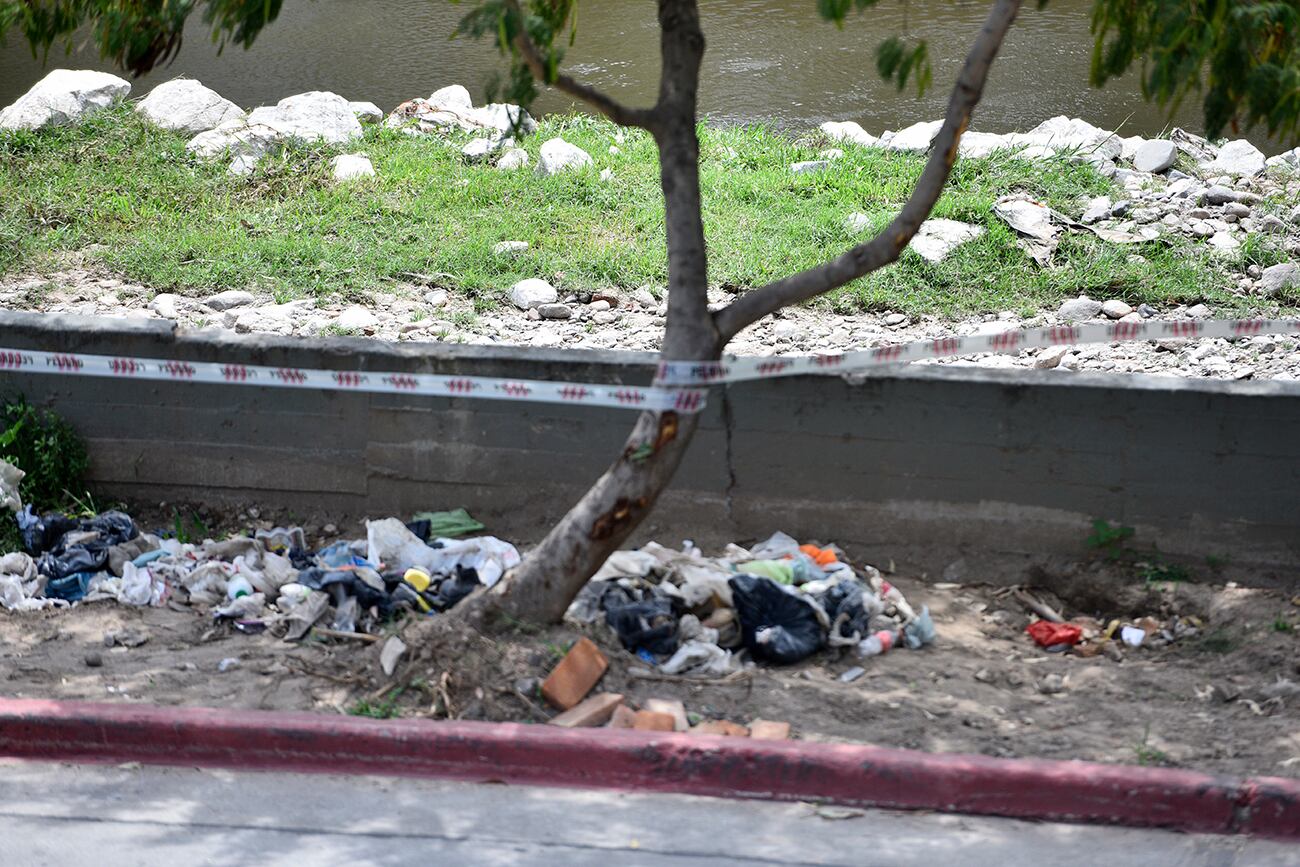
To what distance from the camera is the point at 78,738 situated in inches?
193

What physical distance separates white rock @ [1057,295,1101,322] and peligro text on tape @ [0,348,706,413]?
10.5 ft

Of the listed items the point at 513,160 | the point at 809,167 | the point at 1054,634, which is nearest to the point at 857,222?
the point at 809,167

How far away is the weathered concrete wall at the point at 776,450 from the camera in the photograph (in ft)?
19.5

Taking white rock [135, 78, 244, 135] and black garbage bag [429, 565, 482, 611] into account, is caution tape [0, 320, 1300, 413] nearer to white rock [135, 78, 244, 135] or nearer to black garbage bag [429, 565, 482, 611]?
black garbage bag [429, 565, 482, 611]

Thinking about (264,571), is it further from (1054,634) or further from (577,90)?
(1054,634)

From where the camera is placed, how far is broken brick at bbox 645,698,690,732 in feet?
16.2

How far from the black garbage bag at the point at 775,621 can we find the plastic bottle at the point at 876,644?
0.55ft

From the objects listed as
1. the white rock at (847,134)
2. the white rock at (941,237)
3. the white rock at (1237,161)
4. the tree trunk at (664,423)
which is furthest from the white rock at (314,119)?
the white rock at (1237,161)

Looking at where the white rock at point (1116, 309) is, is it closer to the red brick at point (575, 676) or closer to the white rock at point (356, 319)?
the white rock at point (356, 319)

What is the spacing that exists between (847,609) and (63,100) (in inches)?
337

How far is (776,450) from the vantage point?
6.32 meters

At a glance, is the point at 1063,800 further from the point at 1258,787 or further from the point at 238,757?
the point at 238,757

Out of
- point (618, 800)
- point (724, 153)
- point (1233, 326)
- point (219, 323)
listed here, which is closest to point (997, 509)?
point (1233, 326)

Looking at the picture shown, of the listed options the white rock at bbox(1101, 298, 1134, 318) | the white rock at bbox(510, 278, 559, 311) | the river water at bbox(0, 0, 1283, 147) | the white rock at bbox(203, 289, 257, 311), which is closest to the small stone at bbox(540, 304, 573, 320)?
the white rock at bbox(510, 278, 559, 311)
